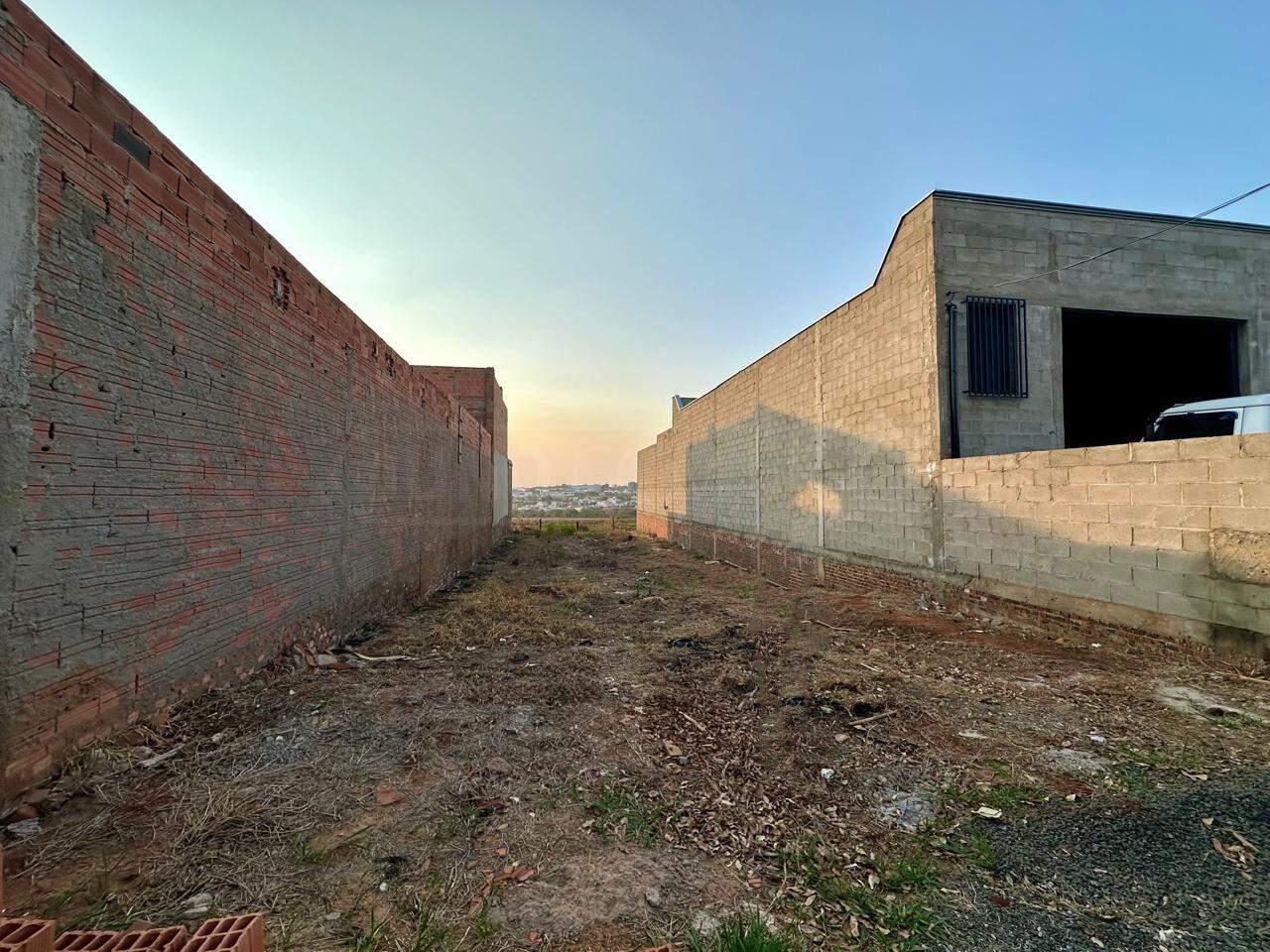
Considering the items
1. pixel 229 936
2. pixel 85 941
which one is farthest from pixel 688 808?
pixel 85 941

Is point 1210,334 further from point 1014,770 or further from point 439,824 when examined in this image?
point 439,824

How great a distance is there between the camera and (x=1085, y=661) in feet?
17.4

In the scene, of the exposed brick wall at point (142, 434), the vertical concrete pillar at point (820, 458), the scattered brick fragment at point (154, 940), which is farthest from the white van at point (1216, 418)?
the exposed brick wall at point (142, 434)

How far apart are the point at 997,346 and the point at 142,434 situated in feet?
32.9

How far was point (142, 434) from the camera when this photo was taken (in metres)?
3.28

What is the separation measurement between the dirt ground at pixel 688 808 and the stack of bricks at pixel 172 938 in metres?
0.55

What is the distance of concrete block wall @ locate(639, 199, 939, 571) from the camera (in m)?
8.22

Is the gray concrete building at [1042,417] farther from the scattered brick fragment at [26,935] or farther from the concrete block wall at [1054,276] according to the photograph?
the scattered brick fragment at [26,935]

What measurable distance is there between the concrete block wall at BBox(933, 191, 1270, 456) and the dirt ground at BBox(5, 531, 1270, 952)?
398 cm

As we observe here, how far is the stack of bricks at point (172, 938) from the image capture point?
1412mm

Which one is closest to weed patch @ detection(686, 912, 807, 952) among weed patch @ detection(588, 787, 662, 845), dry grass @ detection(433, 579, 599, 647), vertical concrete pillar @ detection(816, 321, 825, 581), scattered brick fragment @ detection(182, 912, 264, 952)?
weed patch @ detection(588, 787, 662, 845)

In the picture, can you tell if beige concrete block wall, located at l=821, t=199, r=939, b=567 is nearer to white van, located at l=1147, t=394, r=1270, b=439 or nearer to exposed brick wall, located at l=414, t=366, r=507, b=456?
white van, located at l=1147, t=394, r=1270, b=439

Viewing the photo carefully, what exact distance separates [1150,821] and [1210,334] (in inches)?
445

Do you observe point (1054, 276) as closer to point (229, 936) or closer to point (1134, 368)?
point (1134, 368)
